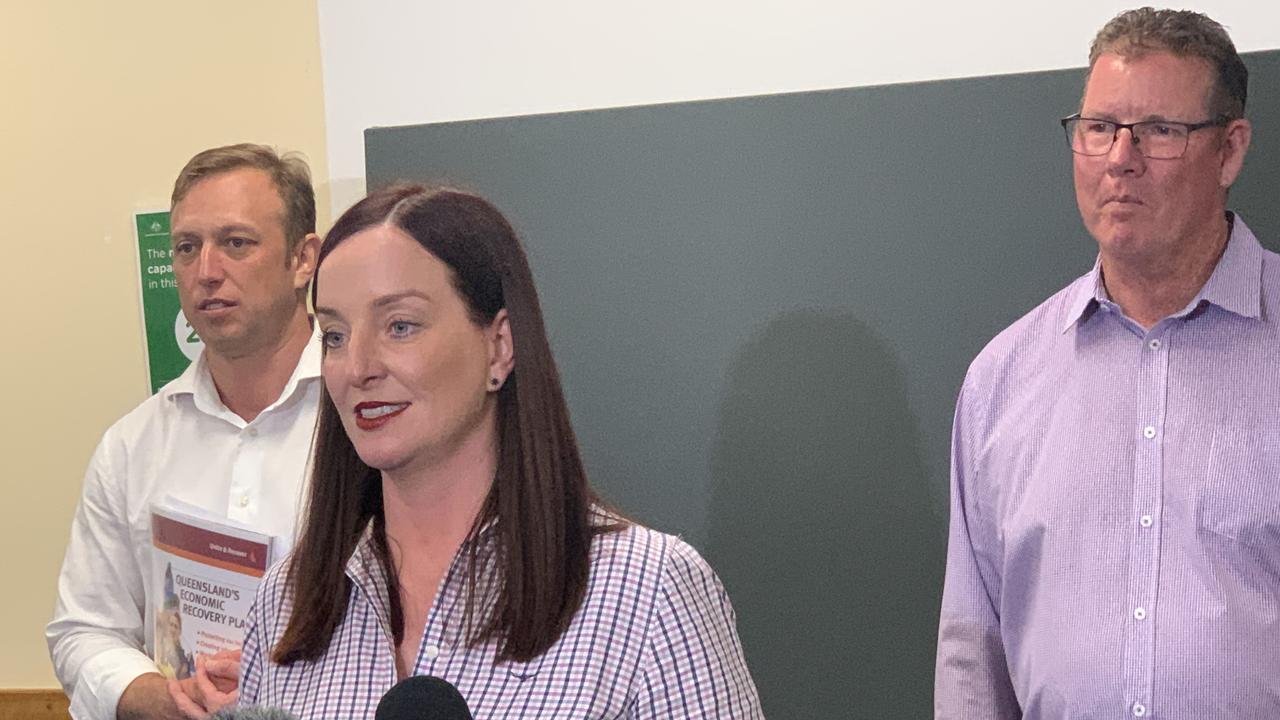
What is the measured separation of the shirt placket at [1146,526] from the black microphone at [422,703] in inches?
44.3

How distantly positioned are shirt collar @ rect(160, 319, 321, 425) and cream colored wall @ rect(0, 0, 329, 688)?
2.86 ft

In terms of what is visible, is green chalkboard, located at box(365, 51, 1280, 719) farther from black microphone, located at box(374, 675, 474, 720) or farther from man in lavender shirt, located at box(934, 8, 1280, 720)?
black microphone, located at box(374, 675, 474, 720)

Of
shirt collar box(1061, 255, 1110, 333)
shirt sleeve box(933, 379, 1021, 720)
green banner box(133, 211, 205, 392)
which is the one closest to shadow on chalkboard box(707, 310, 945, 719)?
shirt sleeve box(933, 379, 1021, 720)

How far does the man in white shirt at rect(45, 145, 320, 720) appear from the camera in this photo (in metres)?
2.25

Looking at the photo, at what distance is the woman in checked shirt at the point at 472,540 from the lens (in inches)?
53.3

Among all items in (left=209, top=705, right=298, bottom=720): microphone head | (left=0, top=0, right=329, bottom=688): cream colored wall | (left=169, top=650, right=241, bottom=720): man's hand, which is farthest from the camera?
(left=0, top=0, right=329, bottom=688): cream colored wall

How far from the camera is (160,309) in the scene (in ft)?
10.5

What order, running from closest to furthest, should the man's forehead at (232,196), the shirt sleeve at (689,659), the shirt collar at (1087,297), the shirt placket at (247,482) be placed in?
1. the shirt sleeve at (689,659)
2. the shirt collar at (1087,297)
3. the shirt placket at (247,482)
4. the man's forehead at (232,196)

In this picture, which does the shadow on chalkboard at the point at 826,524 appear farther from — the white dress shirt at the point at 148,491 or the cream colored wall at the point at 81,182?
the cream colored wall at the point at 81,182

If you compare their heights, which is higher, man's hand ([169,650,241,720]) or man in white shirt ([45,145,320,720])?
man in white shirt ([45,145,320,720])

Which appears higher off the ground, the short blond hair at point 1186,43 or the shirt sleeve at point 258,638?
the short blond hair at point 1186,43

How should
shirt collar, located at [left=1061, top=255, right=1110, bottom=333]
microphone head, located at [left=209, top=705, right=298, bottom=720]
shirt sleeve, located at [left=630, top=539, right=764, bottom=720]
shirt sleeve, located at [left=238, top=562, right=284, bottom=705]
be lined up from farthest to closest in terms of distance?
shirt collar, located at [left=1061, top=255, right=1110, bottom=333], shirt sleeve, located at [left=238, top=562, right=284, bottom=705], shirt sleeve, located at [left=630, top=539, right=764, bottom=720], microphone head, located at [left=209, top=705, right=298, bottom=720]

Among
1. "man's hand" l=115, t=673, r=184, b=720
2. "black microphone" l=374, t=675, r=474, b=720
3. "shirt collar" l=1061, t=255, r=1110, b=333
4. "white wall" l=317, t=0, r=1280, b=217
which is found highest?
"white wall" l=317, t=0, r=1280, b=217

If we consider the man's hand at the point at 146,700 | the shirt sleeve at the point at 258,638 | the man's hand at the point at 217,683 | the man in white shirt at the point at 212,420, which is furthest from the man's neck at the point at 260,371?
the shirt sleeve at the point at 258,638
